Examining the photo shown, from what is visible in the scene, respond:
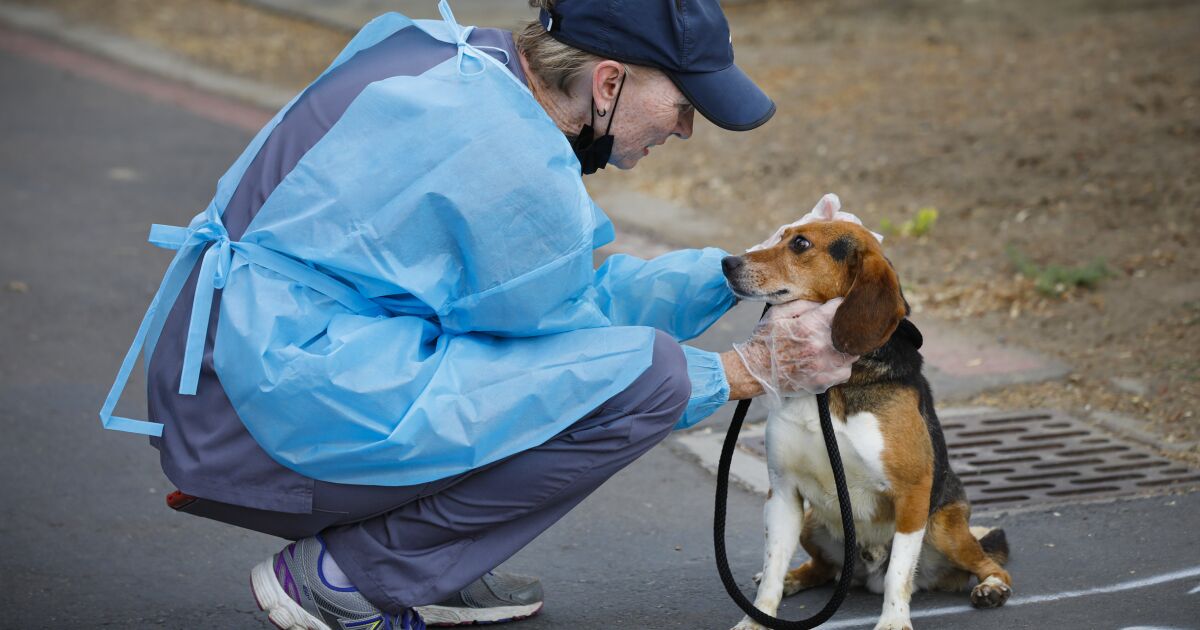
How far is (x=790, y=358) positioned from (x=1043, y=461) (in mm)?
1842

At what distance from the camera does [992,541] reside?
383 centimetres

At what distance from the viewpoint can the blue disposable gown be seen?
3.04 metres

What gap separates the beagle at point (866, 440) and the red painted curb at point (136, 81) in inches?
270

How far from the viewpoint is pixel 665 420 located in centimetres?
329

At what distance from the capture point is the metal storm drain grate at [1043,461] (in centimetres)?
450

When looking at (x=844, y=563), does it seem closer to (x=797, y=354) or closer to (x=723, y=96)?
→ (x=797, y=354)

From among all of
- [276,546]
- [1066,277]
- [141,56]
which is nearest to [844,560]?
[276,546]

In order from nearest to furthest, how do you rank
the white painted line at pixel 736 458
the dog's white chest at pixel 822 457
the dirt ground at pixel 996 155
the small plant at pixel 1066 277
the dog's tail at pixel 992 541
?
the dog's white chest at pixel 822 457 → the dog's tail at pixel 992 541 → the white painted line at pixel 736 458 → the dirt ground at pixel 996 155 → the small plant at pixel 1066 277

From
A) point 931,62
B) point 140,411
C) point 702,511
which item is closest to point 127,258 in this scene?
point 140,411

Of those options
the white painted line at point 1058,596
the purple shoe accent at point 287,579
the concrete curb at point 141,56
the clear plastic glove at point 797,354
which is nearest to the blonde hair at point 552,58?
the clear plastic glove at point 797,354

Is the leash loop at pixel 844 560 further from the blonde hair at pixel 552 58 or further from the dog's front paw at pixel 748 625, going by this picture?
the blonde hair at pixel 552 58

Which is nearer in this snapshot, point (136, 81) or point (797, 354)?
point (797, 354)

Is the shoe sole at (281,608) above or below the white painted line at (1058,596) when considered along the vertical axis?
above

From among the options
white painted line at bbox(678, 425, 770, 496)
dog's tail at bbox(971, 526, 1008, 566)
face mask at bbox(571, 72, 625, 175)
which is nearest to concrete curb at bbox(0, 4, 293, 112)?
white painted line at bbox(678, 425, 770, 496)
